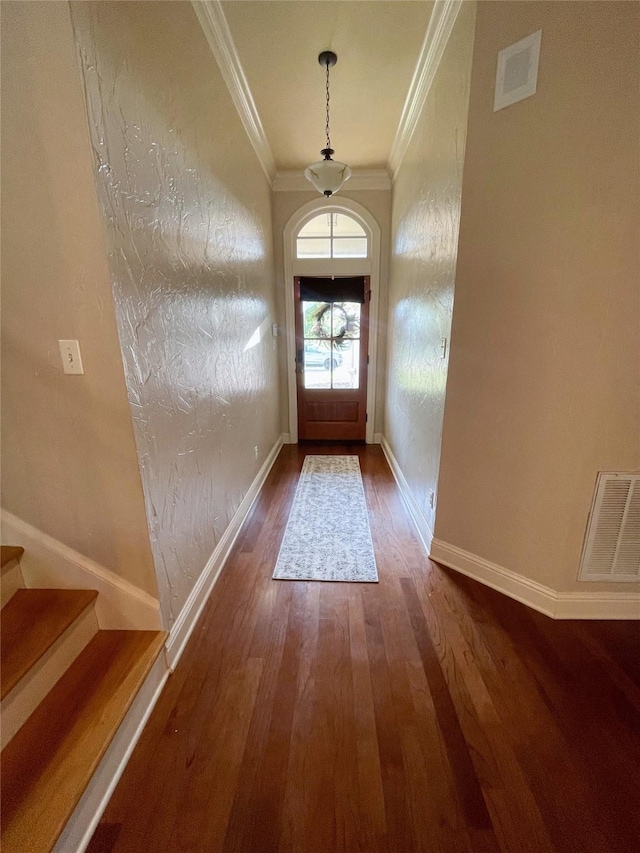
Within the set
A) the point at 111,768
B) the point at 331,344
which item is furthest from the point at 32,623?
the point at 331,344

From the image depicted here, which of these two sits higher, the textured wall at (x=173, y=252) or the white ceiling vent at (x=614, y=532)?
the textured wall at (x=173, y=252)

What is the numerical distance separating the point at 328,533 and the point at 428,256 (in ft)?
6.44

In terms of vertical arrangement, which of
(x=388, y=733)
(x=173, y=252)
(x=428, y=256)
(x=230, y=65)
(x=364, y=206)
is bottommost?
(x=388, y=733)

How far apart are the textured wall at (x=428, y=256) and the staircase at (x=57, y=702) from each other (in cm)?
172

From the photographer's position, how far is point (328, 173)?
7.55ft

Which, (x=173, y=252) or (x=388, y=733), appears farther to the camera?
(x=173, y=252)

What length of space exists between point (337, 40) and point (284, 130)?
103 cm

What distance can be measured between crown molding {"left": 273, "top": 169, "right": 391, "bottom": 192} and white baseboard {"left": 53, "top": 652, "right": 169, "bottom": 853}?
163 inches

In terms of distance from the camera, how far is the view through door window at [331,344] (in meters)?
3.97

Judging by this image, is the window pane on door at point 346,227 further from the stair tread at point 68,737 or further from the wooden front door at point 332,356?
the stair tread at point 68,737

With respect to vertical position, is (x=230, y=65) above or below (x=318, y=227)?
above

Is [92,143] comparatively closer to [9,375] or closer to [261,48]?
[9,375]

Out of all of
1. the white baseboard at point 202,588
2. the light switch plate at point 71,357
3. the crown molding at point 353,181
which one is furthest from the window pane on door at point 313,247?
the light switch plate at point 71,357

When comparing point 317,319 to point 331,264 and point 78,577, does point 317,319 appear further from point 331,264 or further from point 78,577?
point 78,577
